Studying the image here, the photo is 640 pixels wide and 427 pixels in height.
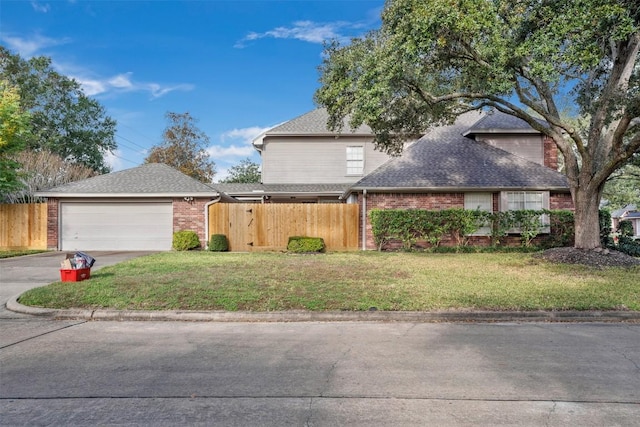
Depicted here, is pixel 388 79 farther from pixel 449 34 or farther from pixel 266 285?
pixel 266 285

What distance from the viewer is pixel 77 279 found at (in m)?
8.78

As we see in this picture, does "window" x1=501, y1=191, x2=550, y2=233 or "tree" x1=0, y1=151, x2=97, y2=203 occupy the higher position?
"tree" x1=0, y1=151, x2=97, y2=203

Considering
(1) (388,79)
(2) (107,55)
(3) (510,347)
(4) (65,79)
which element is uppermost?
(4) (65,79)

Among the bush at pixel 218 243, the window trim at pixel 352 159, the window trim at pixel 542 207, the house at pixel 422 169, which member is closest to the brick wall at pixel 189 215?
the bush at pixel 218 243

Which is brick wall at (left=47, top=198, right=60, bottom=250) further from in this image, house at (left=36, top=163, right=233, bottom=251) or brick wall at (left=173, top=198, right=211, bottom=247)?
brick wall at (left=173, top=198, right=211, bottom=247)

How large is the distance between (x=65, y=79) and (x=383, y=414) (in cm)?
3823

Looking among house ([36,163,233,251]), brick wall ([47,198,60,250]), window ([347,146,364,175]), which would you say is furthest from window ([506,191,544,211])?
brick wall ([47,198,60,250])

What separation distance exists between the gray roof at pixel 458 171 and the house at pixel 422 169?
4 cm

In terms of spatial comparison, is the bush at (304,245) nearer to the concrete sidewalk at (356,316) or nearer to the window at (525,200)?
the window at (525,200)

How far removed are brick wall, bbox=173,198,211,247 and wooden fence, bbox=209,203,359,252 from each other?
4.95 ft

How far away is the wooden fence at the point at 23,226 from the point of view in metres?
17.9

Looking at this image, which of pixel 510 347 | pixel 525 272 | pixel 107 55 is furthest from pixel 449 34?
pixel 107 55

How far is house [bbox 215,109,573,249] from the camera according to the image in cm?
1638

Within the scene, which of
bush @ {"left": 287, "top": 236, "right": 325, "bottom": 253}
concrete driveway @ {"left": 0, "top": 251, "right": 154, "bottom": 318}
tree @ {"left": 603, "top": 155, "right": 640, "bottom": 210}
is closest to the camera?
concrete driveway @ {"left": 0, "top": 251, "right": 154, "bottom": 318}
